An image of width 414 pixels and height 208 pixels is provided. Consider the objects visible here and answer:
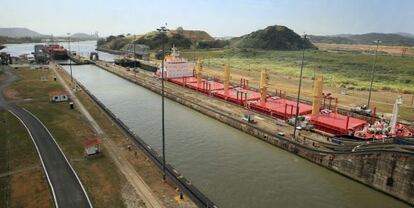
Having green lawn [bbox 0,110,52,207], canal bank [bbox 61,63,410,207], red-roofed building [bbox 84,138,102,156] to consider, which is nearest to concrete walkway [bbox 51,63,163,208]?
red-roofed building [bbox 84,138,102,156]

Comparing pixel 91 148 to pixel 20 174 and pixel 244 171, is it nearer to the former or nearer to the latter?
pixel 20 174

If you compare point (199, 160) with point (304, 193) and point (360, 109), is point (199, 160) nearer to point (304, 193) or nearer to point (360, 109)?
point (304, 193)

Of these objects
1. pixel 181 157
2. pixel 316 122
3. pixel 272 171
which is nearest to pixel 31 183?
pixel 181 157

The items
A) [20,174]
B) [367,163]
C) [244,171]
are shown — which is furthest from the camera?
[244,171]

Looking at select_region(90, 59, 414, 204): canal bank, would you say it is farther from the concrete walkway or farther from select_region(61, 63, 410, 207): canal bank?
the concrete walkway

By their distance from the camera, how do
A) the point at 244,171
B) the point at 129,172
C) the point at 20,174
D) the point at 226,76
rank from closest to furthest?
the point at 20,174, the point at 129,172, the point at 244,171, the point at 226,76

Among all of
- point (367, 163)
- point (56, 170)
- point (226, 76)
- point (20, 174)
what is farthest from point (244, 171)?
point (226, 76)

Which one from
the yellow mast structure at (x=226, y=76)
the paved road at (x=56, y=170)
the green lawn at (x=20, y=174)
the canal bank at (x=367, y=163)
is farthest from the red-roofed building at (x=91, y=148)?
the yellow mast structure at (x=226, y=76)
